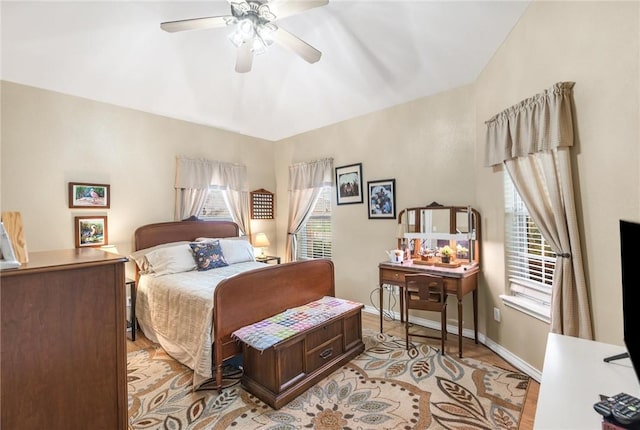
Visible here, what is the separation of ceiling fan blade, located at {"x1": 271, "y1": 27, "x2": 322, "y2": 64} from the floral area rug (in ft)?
8.83

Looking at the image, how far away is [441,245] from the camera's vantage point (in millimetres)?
3307

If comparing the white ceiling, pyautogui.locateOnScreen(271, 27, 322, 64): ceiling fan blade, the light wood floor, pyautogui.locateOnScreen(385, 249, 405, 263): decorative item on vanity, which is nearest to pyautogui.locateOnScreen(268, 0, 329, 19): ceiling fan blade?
pyautogui.locateOnScreen(271, 27, 322, 64): ceiling fan blade

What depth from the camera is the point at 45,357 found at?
3.50ft

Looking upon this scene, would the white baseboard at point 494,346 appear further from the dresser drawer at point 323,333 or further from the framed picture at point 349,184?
the framed picture at point 349,184

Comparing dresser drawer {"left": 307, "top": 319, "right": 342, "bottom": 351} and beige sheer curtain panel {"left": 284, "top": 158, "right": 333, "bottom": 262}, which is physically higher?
beige sheer curtain panel {"left": 284, "top": 158, "right": 333, "bottom": 262}

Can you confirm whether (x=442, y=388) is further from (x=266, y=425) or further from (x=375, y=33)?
(x=375, y=33)

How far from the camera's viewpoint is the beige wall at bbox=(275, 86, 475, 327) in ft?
10.4

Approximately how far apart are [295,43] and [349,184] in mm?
2228

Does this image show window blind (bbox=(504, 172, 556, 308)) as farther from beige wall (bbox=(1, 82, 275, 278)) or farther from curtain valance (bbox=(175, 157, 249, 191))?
beige wall (bbox=(1, 82, 275, 278))

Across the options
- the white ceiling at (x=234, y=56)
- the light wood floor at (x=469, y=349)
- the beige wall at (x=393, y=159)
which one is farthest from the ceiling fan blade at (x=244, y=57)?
the light wood floor at (x=469, y=349)

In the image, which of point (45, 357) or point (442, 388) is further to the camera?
point (442, 388)

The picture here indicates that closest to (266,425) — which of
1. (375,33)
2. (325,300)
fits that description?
(325,300)

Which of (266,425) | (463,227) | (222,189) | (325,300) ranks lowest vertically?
(266,425)

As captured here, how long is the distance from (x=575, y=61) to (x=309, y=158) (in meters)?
3.41
